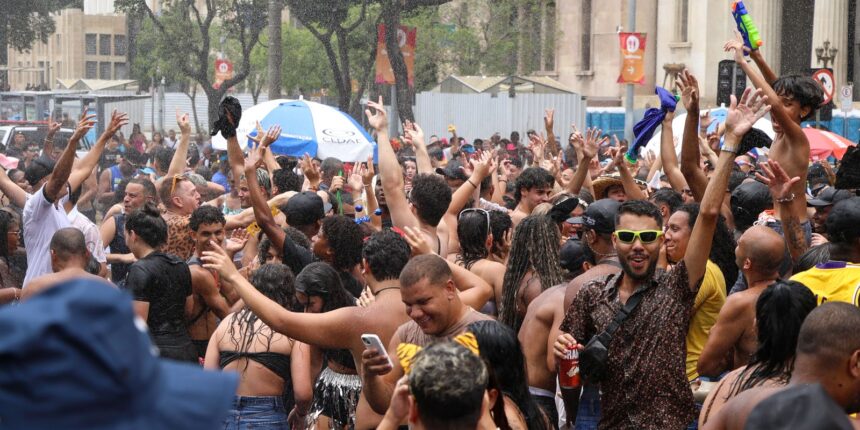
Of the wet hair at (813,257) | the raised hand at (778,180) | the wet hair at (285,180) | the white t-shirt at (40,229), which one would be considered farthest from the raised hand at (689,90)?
the wet hair at (285,180)

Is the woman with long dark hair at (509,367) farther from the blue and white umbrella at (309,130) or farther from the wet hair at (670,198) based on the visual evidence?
the blue and white umbrella at (309,130)

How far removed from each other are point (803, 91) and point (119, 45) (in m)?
62.7

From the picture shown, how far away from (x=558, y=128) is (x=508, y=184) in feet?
71.3

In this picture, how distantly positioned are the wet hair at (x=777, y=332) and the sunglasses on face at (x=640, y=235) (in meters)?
0.74

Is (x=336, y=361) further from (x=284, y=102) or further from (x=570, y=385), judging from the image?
(x=284, y=102)

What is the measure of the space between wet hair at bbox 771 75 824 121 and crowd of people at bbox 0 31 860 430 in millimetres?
12

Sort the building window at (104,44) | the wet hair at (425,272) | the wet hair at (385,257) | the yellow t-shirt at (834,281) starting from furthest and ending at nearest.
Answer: the building window at (104,44) < the wet hair at (385,257) < the yellow t-shirt at (834,281) < the wet hair at (425,272)

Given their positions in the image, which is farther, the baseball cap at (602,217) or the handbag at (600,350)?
the baseball cap at (602,217)

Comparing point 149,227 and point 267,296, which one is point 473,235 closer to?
point 267,296

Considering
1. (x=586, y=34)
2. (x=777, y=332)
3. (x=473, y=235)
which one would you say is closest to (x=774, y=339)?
(x=777, y=332)

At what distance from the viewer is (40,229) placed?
25.4 ft

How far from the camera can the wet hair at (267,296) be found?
19.6 ft

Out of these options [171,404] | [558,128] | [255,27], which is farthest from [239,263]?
[255,27]

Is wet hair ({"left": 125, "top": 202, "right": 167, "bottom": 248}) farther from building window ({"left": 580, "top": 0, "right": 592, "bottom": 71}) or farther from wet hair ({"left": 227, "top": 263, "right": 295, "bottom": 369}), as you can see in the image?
building window ({"left": 580, "top": 0, "right": 592, "bottom": 71})
